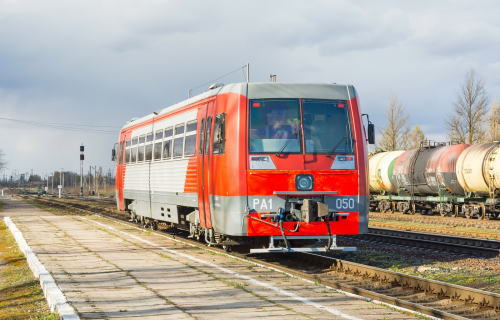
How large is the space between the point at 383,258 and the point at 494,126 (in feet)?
165

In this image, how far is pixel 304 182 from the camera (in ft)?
34.2

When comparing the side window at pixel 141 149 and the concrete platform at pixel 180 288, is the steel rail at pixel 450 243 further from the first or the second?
the side window at pixel 141 149

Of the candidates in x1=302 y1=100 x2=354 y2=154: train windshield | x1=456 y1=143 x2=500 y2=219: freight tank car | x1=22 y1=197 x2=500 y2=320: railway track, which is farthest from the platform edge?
x1=456 y1=143 x2=500 y2=219: freight tank car

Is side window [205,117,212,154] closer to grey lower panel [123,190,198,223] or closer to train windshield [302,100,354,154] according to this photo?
grey lower panel [123,190,198,223]

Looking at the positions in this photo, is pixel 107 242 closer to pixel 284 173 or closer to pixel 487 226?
pixel 284 173

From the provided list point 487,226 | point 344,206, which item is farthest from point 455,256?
point 487,226

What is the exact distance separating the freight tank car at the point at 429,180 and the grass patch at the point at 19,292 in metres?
20.0

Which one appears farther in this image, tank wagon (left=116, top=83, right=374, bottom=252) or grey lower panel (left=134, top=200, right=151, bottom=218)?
grey lower panel (left=134, top=200, right=151, bottom=218)

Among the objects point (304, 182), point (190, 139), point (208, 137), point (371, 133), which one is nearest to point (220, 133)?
Answer: point (208, 137)

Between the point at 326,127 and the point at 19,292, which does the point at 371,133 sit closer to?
the point at 326,127

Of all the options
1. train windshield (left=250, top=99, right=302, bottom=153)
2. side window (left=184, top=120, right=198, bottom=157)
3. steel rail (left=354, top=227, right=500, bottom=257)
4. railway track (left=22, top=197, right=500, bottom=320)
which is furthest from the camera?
steel rail (left=354, top=227, right=500, bottom=257)

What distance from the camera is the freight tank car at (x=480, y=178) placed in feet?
77.1

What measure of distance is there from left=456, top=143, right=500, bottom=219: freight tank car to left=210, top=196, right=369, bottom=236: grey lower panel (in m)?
14.7

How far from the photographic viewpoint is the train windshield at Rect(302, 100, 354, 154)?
10656 millimetres
